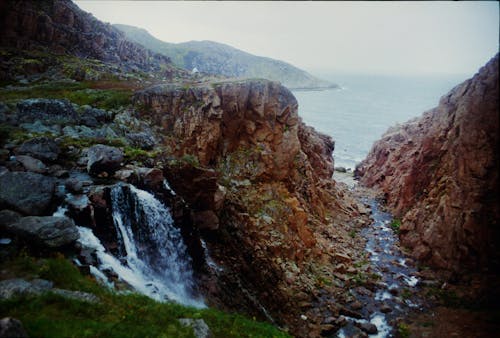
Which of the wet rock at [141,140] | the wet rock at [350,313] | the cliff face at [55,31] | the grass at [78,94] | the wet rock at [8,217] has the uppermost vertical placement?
the cliff face at [55,31]

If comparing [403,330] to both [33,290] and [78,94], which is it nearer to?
[33,290]

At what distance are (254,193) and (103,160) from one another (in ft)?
42.4

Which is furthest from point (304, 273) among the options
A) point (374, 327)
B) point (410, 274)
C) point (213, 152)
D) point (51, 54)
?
point (51, 54)

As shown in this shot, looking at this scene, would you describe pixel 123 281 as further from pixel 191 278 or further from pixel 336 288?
pixel 336 288

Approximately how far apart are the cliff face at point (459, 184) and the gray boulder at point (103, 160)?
943 inches

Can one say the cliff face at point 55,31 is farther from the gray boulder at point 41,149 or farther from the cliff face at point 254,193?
the gray boulder at point 41,149

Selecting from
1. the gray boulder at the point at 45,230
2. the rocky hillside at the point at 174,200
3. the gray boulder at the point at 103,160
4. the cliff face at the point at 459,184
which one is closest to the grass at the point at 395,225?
the cliff face at the point at 459,184

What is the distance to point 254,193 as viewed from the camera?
29.2m

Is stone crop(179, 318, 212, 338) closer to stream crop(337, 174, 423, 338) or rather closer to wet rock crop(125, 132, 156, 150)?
stream crop(337, 174, 423, 338)

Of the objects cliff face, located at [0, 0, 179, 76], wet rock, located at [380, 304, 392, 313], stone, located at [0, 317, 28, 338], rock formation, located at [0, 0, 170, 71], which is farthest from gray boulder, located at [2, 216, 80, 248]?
rock formation, located at [0, 0, 170, 71]

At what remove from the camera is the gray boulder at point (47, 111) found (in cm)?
2603

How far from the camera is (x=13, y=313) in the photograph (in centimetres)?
1052

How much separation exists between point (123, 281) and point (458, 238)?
1057 inches

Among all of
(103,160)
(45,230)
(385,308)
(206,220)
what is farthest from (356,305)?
(45,230)
